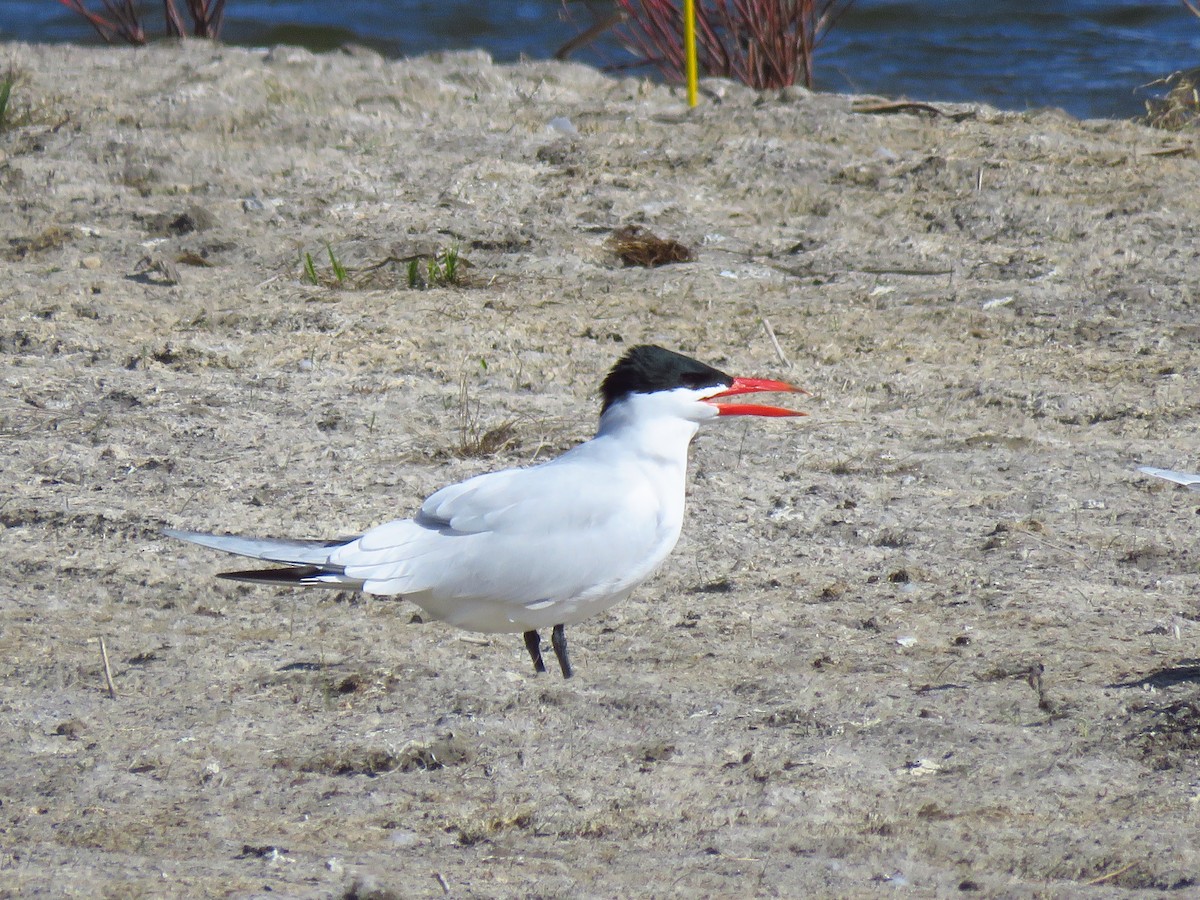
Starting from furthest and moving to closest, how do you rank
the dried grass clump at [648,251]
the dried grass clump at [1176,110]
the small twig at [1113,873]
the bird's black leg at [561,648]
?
the dried grass clump at [1176,110]
the dried grass clump at [648,251]
the bird's black leg at [561,648]
the small twig at [1113,873]

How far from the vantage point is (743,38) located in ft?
27.5

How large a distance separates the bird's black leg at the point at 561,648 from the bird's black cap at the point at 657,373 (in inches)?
19.0

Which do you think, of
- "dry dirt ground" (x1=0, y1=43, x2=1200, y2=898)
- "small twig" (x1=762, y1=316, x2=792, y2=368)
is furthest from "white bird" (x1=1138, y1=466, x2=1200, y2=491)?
"small twig" (x1=762, y1=316, x2=792, y2=368)

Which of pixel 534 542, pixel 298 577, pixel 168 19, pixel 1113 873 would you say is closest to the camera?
pixel 1113 873

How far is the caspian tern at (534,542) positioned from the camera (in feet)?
9.50

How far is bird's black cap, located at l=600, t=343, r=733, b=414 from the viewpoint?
316cm

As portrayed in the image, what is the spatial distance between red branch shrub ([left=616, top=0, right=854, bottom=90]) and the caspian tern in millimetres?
5273

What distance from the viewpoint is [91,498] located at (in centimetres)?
383

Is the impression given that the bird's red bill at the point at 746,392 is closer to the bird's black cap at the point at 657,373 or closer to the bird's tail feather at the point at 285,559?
the bird's black cap at the point at 657,373

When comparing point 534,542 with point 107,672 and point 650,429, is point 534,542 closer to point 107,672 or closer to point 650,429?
point 650,429

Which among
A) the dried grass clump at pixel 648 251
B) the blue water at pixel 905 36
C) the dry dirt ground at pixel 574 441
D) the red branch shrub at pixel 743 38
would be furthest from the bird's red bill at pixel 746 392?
the blue water at pixel 905 36

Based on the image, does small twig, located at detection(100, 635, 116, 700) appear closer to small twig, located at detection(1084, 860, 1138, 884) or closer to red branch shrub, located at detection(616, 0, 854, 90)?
small twig, located at detection(1084, 860, 1138, 884)

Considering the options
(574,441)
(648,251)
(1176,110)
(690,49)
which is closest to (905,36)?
(1176,110)

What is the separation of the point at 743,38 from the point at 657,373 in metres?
5.63
